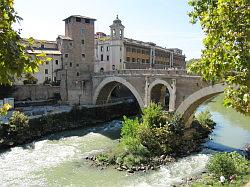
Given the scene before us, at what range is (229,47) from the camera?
784 centimetres

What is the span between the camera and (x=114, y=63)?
5397 centimetres

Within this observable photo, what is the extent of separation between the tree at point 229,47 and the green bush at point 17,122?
2537 centimetres

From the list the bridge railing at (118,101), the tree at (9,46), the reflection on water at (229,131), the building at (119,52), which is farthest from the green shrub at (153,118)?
the building at (119,52)

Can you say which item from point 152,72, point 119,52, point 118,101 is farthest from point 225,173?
point 119,52

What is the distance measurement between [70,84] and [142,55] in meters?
22.6

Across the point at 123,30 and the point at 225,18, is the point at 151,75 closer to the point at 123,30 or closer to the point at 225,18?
the point at 123,30

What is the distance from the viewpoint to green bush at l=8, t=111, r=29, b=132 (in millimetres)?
29984

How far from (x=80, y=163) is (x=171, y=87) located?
486 inches

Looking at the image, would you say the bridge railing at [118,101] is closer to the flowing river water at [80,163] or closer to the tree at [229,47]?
the flowing river water at [80,163]

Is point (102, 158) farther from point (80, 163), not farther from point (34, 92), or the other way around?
point (34, 92)

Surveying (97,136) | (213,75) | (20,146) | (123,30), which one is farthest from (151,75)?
(213,75)

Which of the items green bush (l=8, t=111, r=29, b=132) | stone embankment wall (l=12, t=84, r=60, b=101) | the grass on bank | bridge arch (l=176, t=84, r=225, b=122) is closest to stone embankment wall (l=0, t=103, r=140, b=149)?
green bush (l=8, t=111, r=29, b=132)

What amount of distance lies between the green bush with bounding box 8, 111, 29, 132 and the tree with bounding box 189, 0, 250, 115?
2537cm

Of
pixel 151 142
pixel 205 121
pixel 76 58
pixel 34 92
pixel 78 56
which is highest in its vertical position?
pixel 78 56
